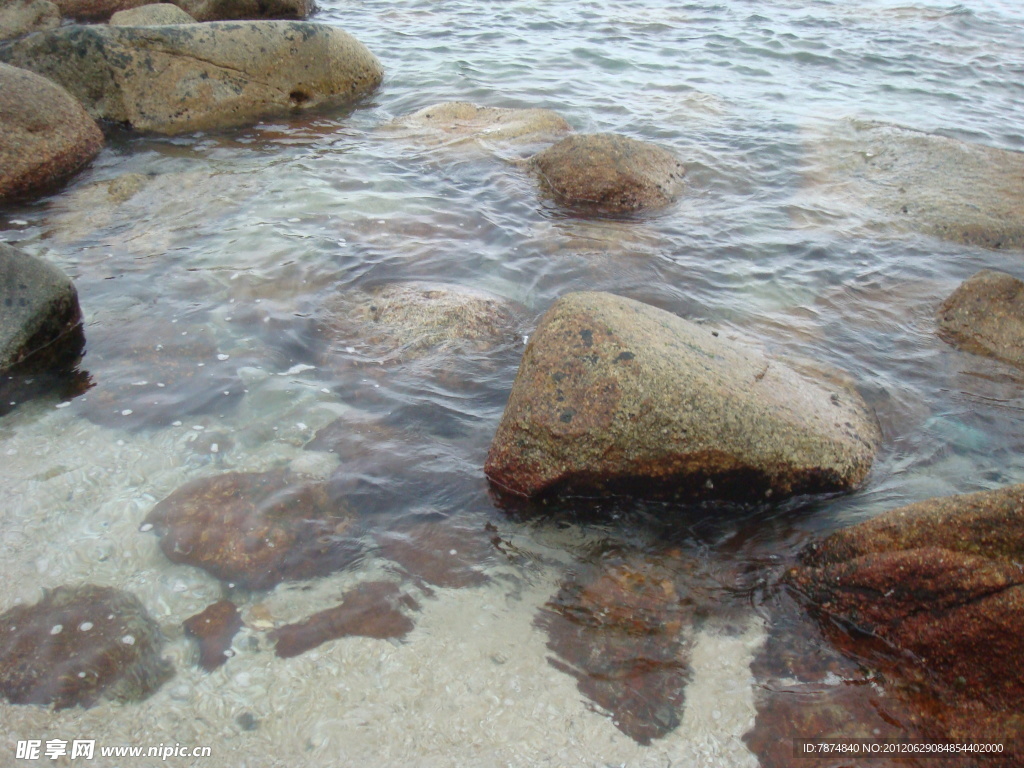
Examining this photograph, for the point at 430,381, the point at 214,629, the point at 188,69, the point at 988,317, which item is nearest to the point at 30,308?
the point at 430,381

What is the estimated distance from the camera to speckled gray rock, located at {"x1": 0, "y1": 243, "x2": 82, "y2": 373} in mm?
5082

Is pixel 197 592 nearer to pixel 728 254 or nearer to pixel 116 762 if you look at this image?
pixel 116 762

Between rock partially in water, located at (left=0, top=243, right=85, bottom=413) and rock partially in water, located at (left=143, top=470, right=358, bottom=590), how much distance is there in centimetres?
166

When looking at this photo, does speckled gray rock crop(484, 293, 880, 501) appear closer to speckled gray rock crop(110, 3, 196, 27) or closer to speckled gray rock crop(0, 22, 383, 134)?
speckled gray rock crop(0, 22, 383, 134)

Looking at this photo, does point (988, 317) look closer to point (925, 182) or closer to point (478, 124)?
point (925, 182)

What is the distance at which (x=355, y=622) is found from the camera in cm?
355

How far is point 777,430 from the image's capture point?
404cm

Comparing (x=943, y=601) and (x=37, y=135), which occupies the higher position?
(x=37, y=135)

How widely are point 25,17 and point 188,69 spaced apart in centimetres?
521

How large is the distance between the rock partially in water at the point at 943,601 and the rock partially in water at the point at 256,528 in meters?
2.45

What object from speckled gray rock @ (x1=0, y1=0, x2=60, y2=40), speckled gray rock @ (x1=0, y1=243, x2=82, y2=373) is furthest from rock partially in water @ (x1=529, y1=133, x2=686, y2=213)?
speckled gray rock @ (x1=0, y1=0, x2=60, y2=40)

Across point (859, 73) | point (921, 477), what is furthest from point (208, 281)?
point (859, 73)

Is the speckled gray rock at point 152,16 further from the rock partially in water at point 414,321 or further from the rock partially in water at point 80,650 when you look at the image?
the rock partially in water at point 80,650

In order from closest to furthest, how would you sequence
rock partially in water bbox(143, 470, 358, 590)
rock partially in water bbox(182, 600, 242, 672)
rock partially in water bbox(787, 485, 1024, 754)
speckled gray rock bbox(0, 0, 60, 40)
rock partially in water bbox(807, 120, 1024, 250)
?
rock partially in water bbox(787, 485, 1024, 754)
rock partially in water bbox(182, 600, 242, 672)
rock partially in water bbox(143, 470, 358, 590)
rock partially in water bbox(807, 120, 1024, 250)
speckled gray rock bbox(0, 0, 60, 40)
